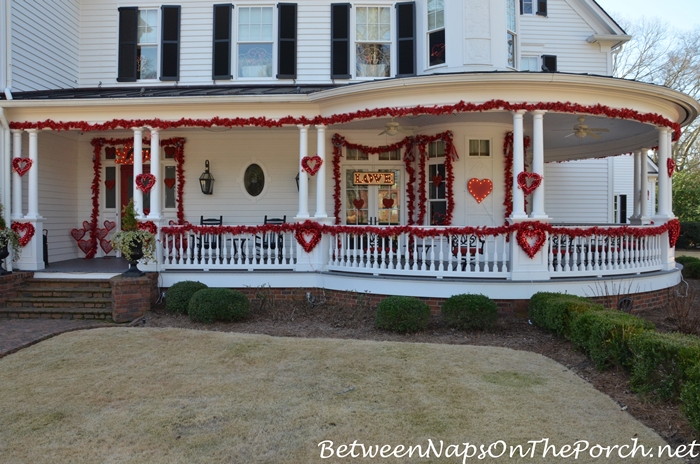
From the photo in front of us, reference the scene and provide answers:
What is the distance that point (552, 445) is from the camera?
4.24 meters

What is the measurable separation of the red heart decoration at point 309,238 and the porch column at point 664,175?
22.4ft

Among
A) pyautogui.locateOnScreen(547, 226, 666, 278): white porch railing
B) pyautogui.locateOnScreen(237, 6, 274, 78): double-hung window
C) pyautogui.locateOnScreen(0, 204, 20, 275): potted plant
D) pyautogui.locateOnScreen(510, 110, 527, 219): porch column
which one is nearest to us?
pyautogui.locateOnScreen(510, 110, 527, 219): porch column

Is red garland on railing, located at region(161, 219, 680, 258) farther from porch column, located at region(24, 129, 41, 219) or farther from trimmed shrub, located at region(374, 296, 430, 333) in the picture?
porch column, located at region(24, 129, 41, 219)

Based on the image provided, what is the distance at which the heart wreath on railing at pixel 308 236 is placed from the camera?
1019cm

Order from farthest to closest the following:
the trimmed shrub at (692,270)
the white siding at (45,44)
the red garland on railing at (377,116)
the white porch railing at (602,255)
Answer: the trimmed shrub at (692,270) < the white siding at (45,44) < the white porch railing at (602,255) < the red garland on railing at (377,116)

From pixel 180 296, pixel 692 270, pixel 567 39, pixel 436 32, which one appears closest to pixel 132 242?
pixel 180 296

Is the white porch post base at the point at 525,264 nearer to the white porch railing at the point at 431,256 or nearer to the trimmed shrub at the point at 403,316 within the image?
the white porch railing at the point at 431,256

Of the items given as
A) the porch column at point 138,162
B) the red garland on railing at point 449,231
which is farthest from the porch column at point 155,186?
the red garland on railing at point 449,231

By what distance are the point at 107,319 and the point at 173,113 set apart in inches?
162

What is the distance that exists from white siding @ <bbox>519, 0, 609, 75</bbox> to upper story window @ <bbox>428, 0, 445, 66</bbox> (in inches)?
170

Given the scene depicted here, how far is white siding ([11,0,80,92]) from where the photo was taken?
11070 millimetres

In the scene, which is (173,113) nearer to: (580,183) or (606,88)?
(606,88)

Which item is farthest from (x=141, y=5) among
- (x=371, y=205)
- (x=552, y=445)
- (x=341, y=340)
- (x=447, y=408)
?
(x=552, y=445)

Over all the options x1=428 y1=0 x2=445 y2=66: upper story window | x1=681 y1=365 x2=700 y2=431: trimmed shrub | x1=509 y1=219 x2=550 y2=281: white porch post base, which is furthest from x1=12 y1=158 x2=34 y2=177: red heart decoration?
x1=681 y1=365 x2=700 y2=431: trimmed shrub
